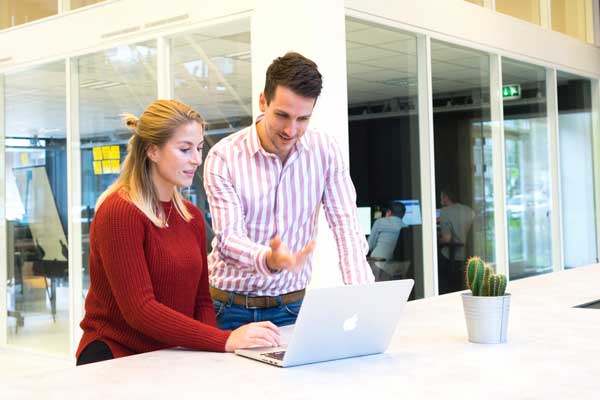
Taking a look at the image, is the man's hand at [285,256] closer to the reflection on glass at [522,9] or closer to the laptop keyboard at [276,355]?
the laptop keyboard at [276,355]

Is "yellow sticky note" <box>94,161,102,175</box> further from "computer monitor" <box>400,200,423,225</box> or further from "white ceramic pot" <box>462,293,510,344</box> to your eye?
"white ceramic pot" <box>462,293,510,344</box>

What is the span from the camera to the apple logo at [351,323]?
179cm

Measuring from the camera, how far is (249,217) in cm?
256

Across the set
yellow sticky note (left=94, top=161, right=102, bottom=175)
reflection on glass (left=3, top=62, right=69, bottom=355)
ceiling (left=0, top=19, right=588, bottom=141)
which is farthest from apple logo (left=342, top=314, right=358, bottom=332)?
reflection on glass (left=3, top=62, right=69, bottom=355)

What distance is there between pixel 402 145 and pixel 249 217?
358cm

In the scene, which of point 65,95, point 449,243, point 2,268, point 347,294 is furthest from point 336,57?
point 2,268

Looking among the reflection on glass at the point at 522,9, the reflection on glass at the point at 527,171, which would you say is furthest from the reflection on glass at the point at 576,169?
the reflection on glass at the point at 522,9

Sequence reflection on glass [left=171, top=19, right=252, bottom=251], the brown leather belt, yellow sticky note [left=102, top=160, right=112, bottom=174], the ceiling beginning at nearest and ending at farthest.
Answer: the brown leather belt, reflection on glass [left=171, top=19, right=252, bottom=251], the ceiling, yellow sticky note [left=102, top=160, right=112, bottom=174]

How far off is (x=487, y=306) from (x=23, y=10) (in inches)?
229

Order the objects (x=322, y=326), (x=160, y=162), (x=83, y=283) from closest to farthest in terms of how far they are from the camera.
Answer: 1. (x=322, y=326)
2. (x=160, y=162)
3. (x=83, y=283)

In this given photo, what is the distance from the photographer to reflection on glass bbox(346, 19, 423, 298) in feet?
17.7

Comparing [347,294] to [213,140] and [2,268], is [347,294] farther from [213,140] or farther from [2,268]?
[2,268]

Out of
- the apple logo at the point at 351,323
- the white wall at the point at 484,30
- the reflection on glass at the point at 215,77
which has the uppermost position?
the white wall at the point at 484,30

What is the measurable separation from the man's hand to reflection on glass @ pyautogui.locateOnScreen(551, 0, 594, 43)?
6624 mm
